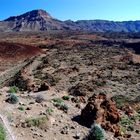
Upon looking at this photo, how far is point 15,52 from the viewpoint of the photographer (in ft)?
187

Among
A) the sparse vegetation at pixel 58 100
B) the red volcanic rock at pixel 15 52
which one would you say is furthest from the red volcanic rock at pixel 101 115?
the red volcanic rock at pixel 15 52

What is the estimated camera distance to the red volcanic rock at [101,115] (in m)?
15.8

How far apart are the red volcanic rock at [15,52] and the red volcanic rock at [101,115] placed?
37.9 metres

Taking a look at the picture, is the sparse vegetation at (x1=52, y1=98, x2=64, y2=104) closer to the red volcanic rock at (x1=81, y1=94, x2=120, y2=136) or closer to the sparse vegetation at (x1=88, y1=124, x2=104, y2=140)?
the red volcanic rock at (x1=81, y1=94, x2=120, y2=136)

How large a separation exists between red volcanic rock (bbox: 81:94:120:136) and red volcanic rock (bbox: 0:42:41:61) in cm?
3792

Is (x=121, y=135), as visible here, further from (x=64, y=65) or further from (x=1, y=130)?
(x=64, y=65)

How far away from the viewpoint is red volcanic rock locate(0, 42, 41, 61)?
54.3 m

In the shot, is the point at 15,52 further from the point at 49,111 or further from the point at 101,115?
the point at 101,115

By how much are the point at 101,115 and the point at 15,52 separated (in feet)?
139

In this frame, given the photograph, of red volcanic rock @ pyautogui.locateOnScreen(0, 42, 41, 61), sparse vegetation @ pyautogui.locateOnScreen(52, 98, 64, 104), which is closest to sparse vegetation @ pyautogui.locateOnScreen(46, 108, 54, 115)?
sparse vegetation @ pyautogui.locateOnScreen(52, 98, 64, 104)

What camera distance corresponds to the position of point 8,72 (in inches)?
1655

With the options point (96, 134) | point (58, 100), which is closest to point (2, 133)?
point (96, 134)

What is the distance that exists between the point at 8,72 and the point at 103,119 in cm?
2739

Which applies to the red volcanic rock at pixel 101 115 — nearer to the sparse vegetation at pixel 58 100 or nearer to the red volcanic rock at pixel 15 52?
the sparse vegetation at pixel 58 100
